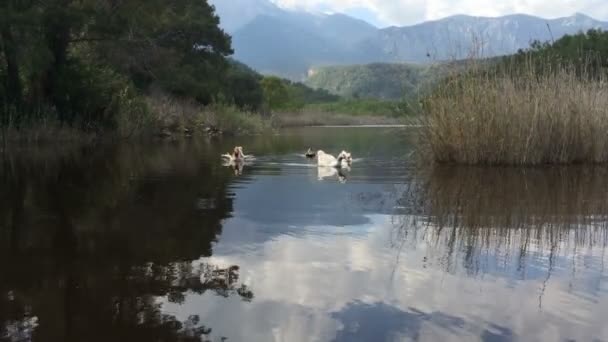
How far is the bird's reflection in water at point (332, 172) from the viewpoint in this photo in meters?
9.02

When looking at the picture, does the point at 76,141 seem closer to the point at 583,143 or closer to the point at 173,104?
the point at 173,104

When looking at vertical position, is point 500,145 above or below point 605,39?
below

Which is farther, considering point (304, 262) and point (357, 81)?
point (357, 81)

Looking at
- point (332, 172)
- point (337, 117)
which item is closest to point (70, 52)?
point (332, 172)

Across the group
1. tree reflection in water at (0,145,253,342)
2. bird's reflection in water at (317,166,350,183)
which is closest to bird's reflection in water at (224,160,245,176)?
bird's reflection in water at (317,166,350,183)

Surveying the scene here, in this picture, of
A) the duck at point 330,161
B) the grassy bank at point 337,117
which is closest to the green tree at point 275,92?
the grassy bank at point 337,117

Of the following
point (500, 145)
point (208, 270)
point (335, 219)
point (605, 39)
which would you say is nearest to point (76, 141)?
point (500, 145)

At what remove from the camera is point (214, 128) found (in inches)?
1079

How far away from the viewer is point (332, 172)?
32.2ft

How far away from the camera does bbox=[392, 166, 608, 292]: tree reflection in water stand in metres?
4.15

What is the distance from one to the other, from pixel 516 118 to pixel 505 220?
13.7 ft

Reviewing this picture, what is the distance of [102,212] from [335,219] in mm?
2125

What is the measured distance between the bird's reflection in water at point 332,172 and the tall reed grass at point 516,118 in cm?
150

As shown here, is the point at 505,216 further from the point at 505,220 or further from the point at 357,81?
the point at 357,81
